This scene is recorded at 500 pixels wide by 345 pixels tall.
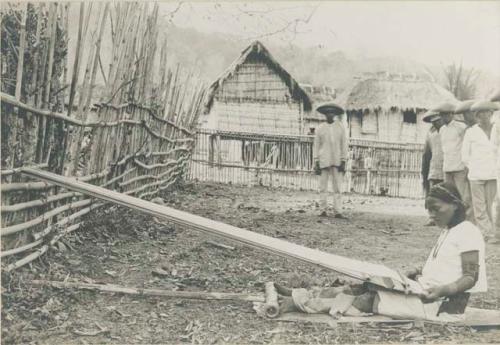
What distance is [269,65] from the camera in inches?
200

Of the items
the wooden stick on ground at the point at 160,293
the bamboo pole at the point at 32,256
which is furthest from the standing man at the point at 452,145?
the bamboo pole at the point at 32,256

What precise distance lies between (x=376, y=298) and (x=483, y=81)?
6.19 ft

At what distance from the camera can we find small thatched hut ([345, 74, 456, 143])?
6.36m

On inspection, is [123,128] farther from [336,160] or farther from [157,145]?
[336,160]

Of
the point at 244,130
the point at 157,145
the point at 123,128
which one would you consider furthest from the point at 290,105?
the point at 123,128

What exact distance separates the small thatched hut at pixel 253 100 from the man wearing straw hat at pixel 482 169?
1891mm

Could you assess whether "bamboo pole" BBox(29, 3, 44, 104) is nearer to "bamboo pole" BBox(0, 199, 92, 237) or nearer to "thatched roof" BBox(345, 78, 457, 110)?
"bamboo pole" BBox(0, 199, 92, 237)

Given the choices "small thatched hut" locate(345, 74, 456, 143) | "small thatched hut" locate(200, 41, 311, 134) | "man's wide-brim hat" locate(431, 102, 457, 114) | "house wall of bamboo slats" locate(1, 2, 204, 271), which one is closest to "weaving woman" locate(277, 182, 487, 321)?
"house wall of bamboo slats" locate(1, 2, 204, 271)

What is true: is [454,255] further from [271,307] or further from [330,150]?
[330,150]

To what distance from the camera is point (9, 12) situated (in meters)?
2.58

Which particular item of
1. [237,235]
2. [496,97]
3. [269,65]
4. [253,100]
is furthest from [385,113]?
[237,235]

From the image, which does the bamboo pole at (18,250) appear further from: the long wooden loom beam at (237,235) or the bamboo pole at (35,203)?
the long wooden loom beam at (237,235)

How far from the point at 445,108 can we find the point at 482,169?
765mm

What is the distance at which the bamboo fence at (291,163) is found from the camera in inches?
205
